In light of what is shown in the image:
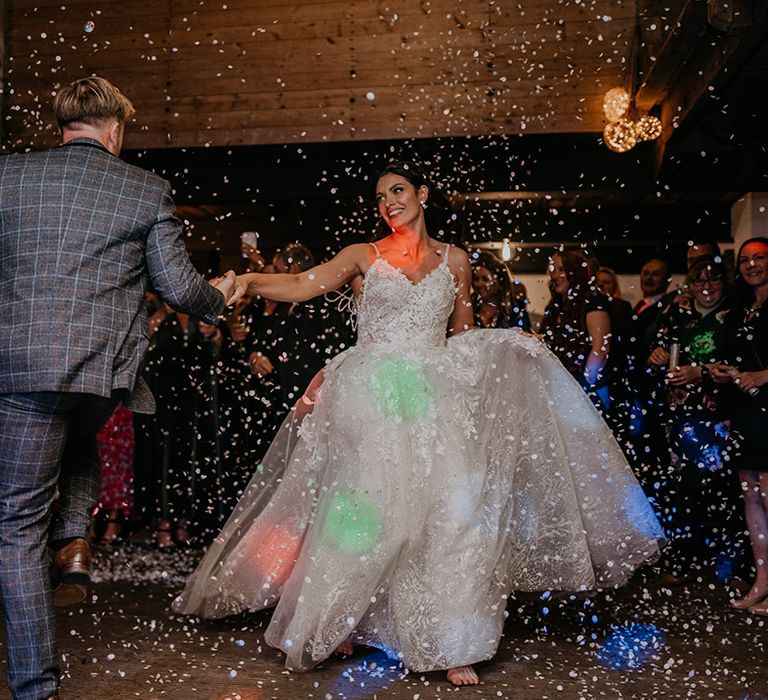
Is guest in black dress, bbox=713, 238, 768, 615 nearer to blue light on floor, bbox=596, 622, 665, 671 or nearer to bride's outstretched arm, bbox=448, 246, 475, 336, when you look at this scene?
blue light on floor, bbox=596, 622, 665, 671

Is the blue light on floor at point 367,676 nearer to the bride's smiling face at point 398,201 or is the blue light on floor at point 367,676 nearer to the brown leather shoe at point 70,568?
the brown leather shoe at point 70,568

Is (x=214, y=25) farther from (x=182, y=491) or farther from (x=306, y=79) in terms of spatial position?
(x=182, y=491)

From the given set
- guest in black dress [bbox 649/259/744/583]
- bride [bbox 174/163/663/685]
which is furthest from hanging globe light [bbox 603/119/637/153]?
bride [bbox 174/163/663/685]

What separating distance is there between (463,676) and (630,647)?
0.81 m

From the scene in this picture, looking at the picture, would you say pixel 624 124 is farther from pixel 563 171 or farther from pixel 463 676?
pixel 463 676

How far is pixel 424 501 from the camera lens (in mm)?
3033

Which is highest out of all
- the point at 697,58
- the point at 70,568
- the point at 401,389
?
the point at 697,58

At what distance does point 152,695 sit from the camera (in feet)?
9.10

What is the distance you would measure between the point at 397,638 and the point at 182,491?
299cm

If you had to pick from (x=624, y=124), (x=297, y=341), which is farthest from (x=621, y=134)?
(x=297, y=341)

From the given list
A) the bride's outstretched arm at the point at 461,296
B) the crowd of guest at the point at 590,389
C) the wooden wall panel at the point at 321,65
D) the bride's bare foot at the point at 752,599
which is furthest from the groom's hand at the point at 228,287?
the wooden wall panel at the point at 321,65

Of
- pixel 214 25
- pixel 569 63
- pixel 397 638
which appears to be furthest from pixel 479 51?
pixel 397 638

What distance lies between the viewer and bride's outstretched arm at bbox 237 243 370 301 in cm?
338

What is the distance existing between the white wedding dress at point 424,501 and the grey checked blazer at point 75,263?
0.96 meters
